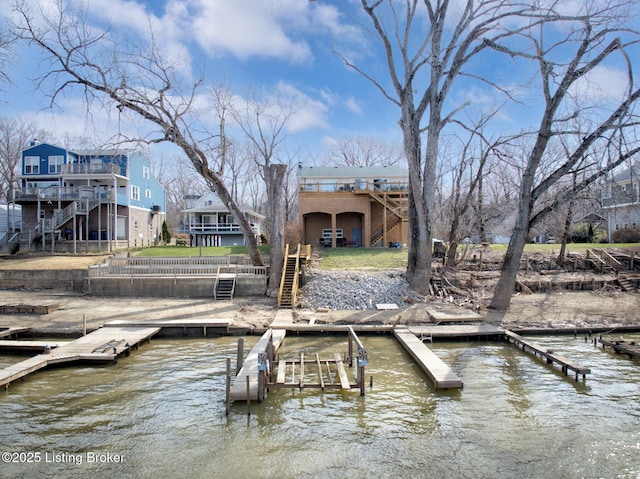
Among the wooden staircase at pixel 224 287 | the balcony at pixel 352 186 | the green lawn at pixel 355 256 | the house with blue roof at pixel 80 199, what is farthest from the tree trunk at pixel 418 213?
the house with blue roof at pixel 80 199

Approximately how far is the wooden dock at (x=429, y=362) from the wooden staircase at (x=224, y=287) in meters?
9.23

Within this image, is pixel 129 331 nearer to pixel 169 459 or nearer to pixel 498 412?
pixel 169 459

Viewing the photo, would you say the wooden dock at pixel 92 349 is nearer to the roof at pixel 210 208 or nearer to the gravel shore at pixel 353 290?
the gravel shore at pixel 353 290

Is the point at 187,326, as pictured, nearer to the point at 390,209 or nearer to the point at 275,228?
the point at 275,228

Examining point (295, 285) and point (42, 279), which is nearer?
point (295, 285)

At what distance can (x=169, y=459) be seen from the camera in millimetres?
6852

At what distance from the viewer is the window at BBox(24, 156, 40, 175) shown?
36.8 meters

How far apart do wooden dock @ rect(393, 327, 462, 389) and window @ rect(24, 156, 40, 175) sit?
36.4 meters

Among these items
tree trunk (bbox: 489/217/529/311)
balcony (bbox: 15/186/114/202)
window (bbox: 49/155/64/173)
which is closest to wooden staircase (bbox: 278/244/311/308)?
tree trunk (bbox: 489/217/529/311)

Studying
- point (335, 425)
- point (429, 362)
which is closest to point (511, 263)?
point (429, 362)

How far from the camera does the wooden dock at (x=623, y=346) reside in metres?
12.2

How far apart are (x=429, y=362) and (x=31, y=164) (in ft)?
130

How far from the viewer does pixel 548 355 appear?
1179 centimetres

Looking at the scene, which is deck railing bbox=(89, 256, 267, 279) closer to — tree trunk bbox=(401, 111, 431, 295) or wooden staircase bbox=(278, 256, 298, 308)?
wooden staircase bbox=(278, 256, 298, 308)
